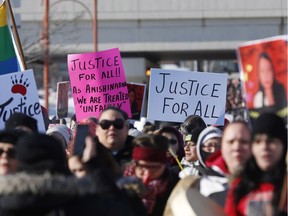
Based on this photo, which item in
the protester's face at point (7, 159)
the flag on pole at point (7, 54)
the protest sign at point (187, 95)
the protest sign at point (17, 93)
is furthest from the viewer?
the protest sign at point (187, 95)

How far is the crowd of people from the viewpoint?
15.6 ft

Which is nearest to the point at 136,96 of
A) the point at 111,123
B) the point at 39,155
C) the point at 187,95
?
the point at 187,95

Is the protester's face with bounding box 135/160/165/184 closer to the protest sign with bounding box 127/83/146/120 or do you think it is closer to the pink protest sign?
the pink protest sign

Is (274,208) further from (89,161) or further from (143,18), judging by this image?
(143,18)

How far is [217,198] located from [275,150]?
1.01 m

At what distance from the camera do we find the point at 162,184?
6199 millimetres

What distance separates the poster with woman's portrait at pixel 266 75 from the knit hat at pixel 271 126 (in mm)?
430

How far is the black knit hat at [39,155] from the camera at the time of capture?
4871 mm

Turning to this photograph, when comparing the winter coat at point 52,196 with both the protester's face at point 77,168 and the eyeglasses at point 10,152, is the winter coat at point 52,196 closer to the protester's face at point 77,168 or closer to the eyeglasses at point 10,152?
the protester's face at point 77,168

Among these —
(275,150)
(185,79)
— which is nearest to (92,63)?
(185,79)

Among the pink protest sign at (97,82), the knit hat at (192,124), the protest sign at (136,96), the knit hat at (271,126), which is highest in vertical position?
the knit hat at (271,126)

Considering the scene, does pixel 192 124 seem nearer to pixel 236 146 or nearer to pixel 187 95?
pixel 187 95

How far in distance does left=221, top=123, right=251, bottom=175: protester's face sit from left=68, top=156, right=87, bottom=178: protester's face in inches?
31.9

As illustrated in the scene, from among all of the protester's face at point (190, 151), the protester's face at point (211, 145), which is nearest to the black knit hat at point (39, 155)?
the protester's face at point (211, 145)
